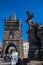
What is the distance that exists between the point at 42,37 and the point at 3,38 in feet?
162

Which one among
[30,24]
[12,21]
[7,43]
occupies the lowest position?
[7,43]

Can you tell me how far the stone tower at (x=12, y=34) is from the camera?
58688mm

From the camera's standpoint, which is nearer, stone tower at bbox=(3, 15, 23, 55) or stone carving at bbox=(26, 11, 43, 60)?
stone carving at bbox=(26, 11, 43, 60)

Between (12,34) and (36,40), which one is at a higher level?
(12,34)

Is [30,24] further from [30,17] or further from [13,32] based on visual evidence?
[13,32]

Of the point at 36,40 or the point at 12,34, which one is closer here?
the point at 36,40

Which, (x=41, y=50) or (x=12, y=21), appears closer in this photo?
(x=41, y=50)

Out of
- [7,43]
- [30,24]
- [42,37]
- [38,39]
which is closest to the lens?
[42,37]

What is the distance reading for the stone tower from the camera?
58.7 m

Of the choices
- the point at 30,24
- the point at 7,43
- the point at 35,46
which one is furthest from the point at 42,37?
the point at 7,43

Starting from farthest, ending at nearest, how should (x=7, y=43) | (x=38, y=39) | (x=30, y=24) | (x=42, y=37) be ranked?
1. (x=7, y=43)
2. (x=30, y=24)
3. (x=38, y=39)
4. (x=42, y=37)

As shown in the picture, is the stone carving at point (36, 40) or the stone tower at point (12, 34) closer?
the stone carving at point (36, 40)

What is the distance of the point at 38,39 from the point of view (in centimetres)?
1204

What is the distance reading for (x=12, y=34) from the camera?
199ft
